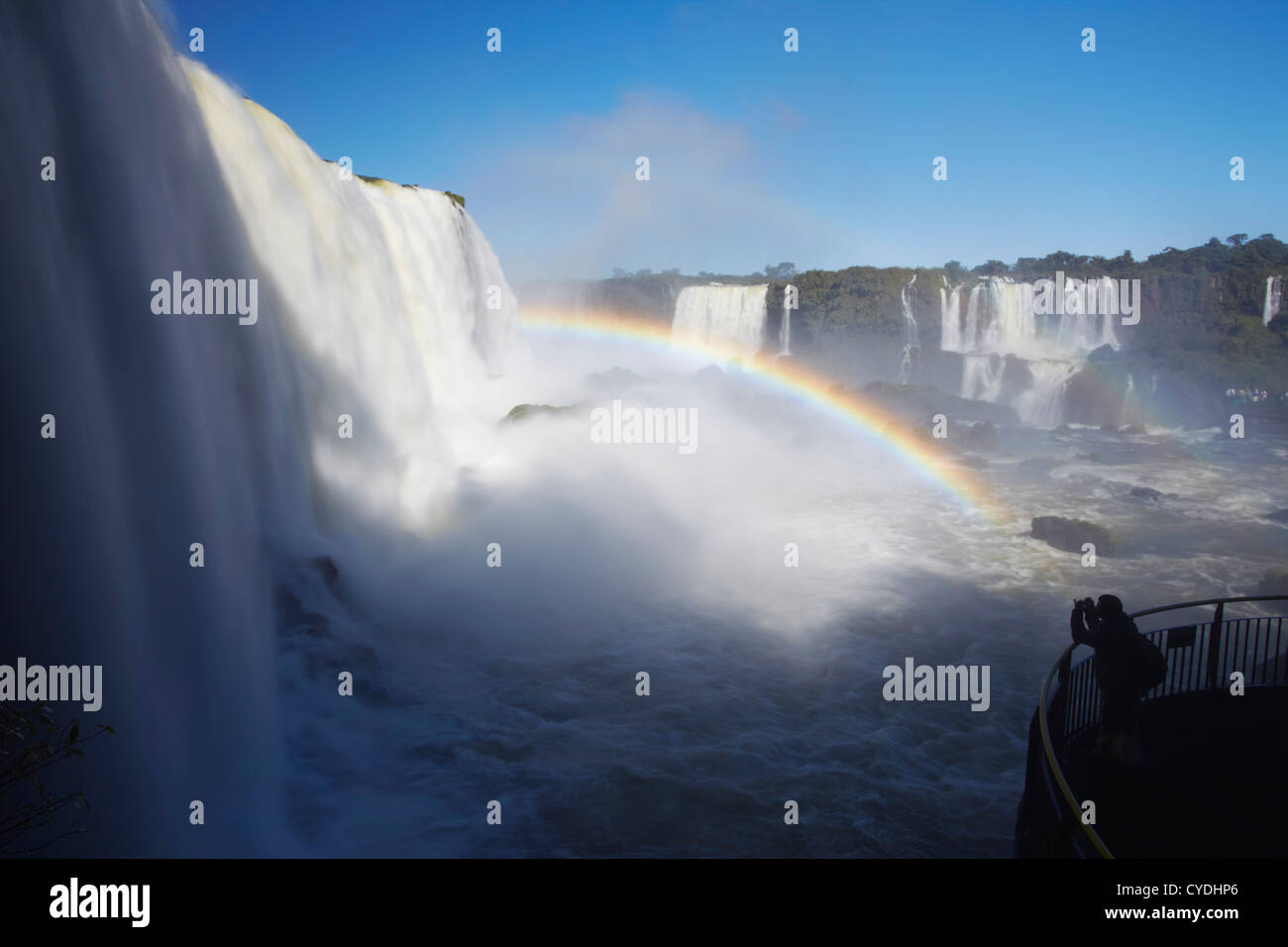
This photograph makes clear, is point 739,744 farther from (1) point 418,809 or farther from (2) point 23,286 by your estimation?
(2) point 23,286

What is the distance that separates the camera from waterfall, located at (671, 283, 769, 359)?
51688 millimetres

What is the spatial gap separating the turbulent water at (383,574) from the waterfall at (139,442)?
0.03 m

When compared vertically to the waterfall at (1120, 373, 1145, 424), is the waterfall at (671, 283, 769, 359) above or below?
above

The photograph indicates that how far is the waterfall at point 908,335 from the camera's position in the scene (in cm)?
4956

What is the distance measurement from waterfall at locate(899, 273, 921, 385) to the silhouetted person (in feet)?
151

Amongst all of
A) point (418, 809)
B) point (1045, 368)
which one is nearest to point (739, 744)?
point (418, 809)

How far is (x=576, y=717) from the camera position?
1034cm

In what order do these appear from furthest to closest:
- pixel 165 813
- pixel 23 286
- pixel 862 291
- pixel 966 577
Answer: pixel 862 291 → pixel 966 577 → pixel 165 813 → pixel 23 286

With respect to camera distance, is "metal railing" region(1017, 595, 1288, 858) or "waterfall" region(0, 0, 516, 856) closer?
"metal railing" region(1017, 595, 1288, 858)

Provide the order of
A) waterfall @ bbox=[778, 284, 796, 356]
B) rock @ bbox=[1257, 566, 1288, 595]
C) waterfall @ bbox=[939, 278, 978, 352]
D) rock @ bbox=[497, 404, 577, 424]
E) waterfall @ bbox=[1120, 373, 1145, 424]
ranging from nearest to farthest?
1. rock @ bbox=[1257, 566, 1288, 595]
2. rock @ bbox=[497, 404, 577, 424]
3. waterfall @ bbox=[1120, 373, 1145, 424]
4. waterfall @ bbox=[939, 278, 978, 352]
5. waterfall @ bbox=[778, 284, 796, 356]

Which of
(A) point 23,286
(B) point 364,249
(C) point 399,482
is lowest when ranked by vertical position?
(C) point 399,482

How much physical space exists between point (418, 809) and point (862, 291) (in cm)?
4970

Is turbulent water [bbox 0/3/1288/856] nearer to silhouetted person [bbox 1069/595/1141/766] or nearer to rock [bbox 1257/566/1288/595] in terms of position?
rock [bbox 1257/566/1288/595]

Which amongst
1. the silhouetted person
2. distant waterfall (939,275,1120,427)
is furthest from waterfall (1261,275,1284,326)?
the silhouetted person
